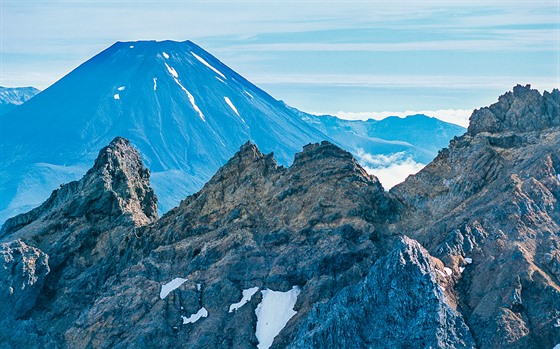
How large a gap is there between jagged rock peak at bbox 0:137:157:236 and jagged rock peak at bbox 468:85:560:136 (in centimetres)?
5460

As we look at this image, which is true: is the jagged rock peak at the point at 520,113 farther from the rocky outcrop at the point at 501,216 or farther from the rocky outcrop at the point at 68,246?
the rocky outcrop at the point at 68,246

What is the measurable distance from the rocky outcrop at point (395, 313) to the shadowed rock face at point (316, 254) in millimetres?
151

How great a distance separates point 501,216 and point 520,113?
31996 mm

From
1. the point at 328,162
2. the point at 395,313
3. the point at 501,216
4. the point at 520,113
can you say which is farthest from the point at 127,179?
the point at 395,313

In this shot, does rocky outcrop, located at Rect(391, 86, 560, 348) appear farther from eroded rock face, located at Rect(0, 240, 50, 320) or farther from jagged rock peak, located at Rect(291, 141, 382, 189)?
eroded rock face, located at Rect(0, 240, 50, 320)

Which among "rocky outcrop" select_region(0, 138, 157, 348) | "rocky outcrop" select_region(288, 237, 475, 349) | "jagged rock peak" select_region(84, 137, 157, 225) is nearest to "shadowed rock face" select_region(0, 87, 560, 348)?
"rocky outcrop" select_region(288, 237, 475, 349)

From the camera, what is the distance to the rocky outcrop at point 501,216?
98.9m

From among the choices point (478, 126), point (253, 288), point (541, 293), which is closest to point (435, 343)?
point (541, 293)

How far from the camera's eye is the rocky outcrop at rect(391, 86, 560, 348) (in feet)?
324

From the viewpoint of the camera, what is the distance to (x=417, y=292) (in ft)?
330

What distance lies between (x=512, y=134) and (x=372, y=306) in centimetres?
4585

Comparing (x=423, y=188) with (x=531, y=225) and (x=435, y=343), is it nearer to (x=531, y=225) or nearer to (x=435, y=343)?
(x=531, y=225)

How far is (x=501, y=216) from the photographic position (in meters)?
113

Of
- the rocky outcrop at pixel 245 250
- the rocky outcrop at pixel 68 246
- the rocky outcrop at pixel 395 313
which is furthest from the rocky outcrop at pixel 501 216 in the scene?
the rocky outcrop at pixel 68 246
